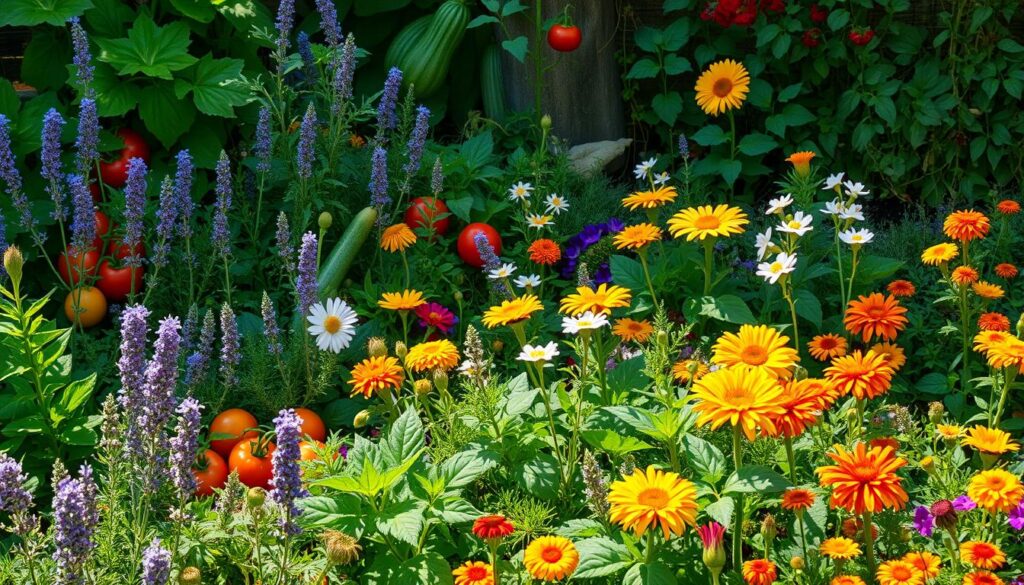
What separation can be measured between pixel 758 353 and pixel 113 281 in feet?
6.99

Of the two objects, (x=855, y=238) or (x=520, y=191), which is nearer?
(x=855, y=238)

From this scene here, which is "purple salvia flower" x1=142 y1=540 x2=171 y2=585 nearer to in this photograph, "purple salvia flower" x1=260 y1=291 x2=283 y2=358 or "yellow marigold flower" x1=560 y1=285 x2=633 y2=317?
"yellow marigold flower" x1=560 y1=285 x2=633 y2=317

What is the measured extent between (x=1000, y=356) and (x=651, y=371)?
0.73 m

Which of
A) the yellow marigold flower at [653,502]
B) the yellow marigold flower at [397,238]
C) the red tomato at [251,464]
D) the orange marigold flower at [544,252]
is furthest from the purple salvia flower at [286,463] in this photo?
the orange marigold flower at [544,252]

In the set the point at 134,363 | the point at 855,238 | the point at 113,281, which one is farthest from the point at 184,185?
the point at 855,238

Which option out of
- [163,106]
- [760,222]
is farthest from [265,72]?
[760,222]

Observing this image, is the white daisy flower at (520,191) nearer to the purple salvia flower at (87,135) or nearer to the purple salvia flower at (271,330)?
the purple salvia flower at (271,330)

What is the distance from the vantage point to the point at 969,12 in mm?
4402

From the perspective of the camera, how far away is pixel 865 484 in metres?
1.92

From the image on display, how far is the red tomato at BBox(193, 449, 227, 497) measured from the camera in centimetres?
276

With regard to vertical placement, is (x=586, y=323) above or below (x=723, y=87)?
below

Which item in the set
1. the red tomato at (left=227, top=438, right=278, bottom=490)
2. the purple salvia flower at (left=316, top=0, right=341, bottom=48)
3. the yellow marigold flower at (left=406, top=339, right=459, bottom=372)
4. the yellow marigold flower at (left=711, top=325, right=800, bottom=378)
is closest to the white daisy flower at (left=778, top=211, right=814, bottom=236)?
the yellow marigold flower at (left=711, top=325, right=800, bottom=378)

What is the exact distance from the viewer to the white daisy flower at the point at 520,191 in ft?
12.1

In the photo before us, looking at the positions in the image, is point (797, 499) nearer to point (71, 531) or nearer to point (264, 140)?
point (71, 531)
